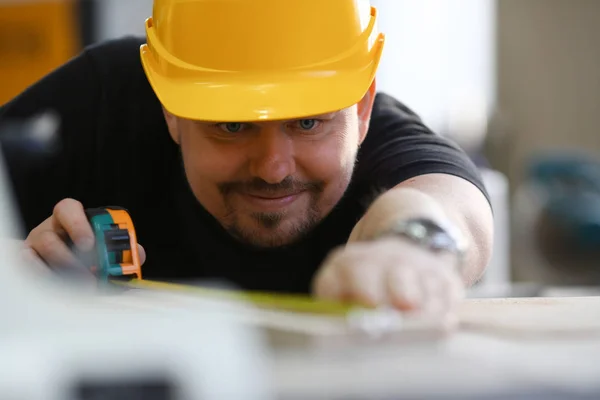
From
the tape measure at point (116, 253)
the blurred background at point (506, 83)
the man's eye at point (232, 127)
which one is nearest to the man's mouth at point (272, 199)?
the man's eye at point (232, 127)

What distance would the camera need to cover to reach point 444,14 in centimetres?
566

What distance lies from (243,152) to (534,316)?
743mm

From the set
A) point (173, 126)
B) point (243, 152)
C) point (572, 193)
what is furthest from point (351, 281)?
point (572, 193)

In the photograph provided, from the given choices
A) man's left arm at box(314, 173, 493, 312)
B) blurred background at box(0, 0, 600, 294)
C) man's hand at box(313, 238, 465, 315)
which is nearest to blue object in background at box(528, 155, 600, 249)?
blurred background at box(0, 0, 600, 294)

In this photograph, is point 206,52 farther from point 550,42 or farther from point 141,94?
point 550,42

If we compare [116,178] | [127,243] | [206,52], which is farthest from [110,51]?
[127,243]

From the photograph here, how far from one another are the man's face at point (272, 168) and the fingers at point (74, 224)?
379mm

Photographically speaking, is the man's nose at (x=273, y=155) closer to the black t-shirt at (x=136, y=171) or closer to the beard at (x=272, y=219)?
the beard at (x=272, y=219)

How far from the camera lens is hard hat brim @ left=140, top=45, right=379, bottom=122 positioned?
1.33m

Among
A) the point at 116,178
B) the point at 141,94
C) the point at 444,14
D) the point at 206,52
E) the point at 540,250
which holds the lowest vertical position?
the point at 540,250

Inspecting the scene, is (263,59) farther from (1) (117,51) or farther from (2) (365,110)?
(1) (117,51)

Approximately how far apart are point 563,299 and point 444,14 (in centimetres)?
488

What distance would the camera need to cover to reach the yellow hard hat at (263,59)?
134 centimetres

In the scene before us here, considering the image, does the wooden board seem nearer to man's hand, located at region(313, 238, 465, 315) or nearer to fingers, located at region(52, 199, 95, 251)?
man's hand, located at region(313, 238, 465, 315)
